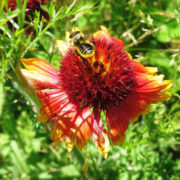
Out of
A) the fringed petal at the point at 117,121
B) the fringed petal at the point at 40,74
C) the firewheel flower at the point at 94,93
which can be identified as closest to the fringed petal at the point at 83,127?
the firewheel flower at the point at 94,93

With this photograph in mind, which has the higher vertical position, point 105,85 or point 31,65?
point 31,65

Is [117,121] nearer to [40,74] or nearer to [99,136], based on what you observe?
[99,136]

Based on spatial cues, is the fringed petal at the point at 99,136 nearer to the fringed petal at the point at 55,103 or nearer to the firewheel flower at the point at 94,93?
the firewheel flower at the point at 94,93

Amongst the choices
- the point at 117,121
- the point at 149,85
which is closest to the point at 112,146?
the point at 117,121

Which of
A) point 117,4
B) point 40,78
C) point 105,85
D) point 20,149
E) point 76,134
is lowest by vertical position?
point 20,149

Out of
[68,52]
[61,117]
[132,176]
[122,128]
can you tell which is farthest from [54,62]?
[132,176]

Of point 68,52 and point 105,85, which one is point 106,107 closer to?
point 105,85

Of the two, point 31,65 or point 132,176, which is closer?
point 31,65

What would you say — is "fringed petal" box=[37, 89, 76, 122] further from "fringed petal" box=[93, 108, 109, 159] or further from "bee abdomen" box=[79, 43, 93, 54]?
"bee abdomen" box=[79, 43, 93, 54]
